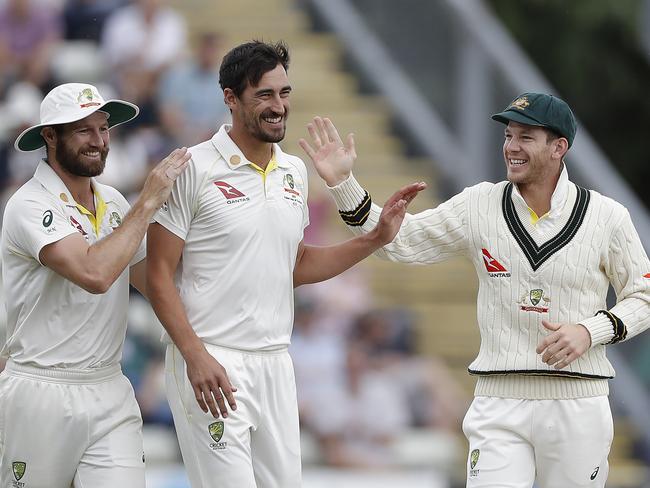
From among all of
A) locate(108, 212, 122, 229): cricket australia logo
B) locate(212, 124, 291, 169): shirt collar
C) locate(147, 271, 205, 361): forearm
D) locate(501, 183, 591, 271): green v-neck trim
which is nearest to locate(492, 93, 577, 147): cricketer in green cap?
locate(501, 183, 591, 271): green v-neck trim

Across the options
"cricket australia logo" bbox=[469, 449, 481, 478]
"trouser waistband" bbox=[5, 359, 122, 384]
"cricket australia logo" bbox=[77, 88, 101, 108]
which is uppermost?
"cricket australia logo" bbox=[77, 88, 101, 108]

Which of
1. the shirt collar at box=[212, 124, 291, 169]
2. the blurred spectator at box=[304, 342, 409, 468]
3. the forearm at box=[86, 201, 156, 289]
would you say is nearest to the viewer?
the forearm at box=[86, 201, 156, 289]

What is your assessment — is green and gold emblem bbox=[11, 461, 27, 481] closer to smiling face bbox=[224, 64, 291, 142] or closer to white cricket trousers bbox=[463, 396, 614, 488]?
smiling face bbox=[224, 64, 291, 142]

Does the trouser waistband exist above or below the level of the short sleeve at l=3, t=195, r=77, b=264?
below

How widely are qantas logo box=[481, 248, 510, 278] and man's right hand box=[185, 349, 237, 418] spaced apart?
1.18 meters

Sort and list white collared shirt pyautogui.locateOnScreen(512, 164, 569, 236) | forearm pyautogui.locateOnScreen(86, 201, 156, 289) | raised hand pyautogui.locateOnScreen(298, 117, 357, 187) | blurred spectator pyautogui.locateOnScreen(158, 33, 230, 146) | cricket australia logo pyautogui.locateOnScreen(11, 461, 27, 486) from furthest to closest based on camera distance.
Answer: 1. blurred spectator pyautogui.locateOnScreen(158, 33, 230, 146)
2. raised hand pyautogui.locateOnScreen(298, 117, 357, 187)
3. white collared shirt pyautogui.locateOnScreen(512, 164, 569, 236)
4. cricket australia logo pyautogui.locateOnScreen(11, 461, 27, 486)
5. forearm pyautogui.locateOnScreen(86, 201, 156, 289)

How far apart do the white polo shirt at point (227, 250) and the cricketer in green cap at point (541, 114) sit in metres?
1.05

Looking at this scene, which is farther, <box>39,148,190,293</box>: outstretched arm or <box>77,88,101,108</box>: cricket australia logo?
<box>77,88,101,108</box>: cricket australia logo

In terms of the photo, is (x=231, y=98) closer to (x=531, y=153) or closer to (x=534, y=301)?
(x=531, y=153)

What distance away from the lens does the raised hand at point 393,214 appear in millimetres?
6277

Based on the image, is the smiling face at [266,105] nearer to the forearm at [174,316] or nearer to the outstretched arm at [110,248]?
the outstretched arm at [110,248]

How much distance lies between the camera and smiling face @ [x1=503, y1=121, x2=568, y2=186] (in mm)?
6297

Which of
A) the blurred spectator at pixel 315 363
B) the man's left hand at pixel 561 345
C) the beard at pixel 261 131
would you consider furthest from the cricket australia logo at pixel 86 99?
the blurred spectator at pixel 315 363

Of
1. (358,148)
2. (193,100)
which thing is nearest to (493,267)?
(193,100)
